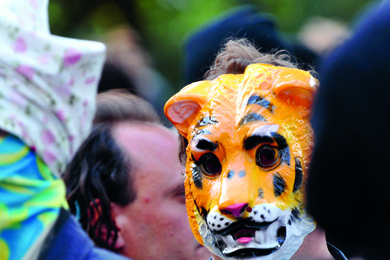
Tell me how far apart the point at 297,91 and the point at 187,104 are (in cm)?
45

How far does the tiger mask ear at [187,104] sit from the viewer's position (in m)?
2.35

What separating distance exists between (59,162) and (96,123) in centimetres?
130

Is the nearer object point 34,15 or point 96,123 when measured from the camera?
point 34,15

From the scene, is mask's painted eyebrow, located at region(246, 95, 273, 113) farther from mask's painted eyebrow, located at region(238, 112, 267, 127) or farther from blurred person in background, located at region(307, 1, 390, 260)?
blurred person in background, located at region(307, 1, 390, 260)

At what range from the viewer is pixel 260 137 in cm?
213

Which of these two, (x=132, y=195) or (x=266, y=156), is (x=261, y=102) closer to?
(x=266, y=156)

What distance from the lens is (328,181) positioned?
128 centimetres

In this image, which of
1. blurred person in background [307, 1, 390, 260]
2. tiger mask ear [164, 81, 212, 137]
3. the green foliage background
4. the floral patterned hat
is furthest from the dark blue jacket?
the green foliage background

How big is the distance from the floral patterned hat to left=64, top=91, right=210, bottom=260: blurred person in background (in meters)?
1.02

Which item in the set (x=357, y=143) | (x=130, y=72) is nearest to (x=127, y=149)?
(x=130, y=72)

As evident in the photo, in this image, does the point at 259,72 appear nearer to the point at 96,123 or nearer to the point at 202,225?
the point at 202,225

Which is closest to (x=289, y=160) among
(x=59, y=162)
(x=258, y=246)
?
(x=258, y=246)

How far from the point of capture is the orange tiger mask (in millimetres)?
2082

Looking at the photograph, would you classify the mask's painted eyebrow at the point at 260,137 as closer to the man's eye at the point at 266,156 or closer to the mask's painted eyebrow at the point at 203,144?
the man's eye at the point at 266,156
